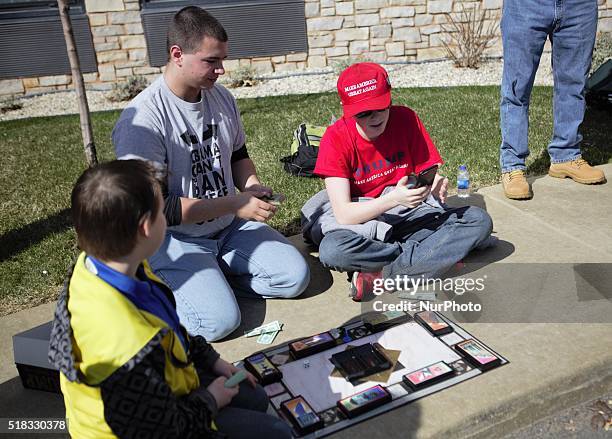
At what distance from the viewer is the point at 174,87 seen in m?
3.28

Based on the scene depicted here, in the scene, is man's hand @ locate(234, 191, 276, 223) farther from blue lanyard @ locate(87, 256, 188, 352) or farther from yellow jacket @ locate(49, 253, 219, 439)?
yellow jacket @ locate(49, 253, 219, 439)

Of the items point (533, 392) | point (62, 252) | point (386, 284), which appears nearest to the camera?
point (533, 392)

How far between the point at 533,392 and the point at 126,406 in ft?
5.33

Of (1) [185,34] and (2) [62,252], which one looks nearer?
(1) [185,34]

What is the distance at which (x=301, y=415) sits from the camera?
2.47 metres

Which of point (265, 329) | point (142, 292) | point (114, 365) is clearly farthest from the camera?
point (265, 329)

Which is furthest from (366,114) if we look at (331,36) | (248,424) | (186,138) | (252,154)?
(331,36)

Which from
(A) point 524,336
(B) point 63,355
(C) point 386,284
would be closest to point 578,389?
(A) point 524,336

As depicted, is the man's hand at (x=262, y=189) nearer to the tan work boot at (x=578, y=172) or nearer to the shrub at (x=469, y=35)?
the tan work boot at (x=578, y=172)

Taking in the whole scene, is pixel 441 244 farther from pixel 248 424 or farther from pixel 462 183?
pixel 248 424

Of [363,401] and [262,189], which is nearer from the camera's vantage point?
[363,401]

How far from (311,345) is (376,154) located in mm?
1208

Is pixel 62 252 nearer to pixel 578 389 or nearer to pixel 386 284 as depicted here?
pixel 386 284

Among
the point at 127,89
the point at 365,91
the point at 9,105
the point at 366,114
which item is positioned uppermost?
the point at 365,91
